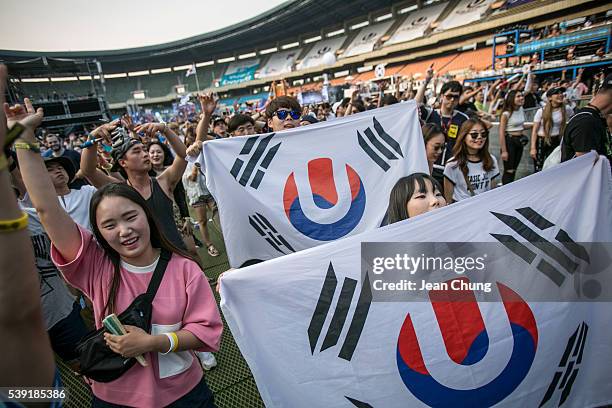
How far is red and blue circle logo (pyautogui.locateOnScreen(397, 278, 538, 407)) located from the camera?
4.52 feet

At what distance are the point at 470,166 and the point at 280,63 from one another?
44065mm

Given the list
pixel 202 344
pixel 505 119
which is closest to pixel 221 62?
pixel 505 119

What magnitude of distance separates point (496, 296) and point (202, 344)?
131 cm

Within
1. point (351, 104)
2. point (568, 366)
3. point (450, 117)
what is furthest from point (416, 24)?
point (568, 366)

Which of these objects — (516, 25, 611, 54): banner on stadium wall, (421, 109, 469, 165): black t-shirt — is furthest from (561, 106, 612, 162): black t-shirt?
(516, 25, 611, 54): banner on stadium wall

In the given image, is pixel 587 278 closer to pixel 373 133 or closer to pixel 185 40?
pixel 373 133

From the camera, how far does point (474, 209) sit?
1491 mm

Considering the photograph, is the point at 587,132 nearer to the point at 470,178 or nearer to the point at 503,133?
the point at 470,178

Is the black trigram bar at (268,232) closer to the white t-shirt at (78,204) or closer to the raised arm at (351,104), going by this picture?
the white t-shirt at (78,204)

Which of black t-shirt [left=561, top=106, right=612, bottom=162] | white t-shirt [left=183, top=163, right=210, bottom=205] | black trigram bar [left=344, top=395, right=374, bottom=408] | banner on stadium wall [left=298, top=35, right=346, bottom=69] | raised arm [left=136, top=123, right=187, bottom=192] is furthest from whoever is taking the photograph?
banner on stadium wall [left=298, top=35, right=346, bottom=69]

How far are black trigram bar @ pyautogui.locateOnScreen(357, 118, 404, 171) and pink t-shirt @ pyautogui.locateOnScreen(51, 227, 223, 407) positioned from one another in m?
2.05

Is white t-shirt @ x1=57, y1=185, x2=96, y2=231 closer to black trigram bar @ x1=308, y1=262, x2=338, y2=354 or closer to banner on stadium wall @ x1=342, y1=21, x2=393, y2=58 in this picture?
black trigram bar @ x1=308, y1=262, x2=338, y2=354

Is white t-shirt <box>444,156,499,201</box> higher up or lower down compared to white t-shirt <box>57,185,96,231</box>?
lower down

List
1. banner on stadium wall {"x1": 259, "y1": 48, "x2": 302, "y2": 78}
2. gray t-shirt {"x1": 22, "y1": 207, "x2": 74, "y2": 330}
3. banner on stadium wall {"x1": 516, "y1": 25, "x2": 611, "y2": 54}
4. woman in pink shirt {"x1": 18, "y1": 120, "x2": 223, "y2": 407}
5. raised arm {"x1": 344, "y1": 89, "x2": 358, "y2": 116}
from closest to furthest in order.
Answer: woman in pink shirt {"x1": 18, "y1": 120, "x2": 223, "y2": 407} → gray t-shirt {"x1": 22, "y1": 207, "x2": 74, "y2": 330} → raised arm {"x1": 344, "y1": 89, "x2": 358, "y2": 116} → banner on stadium wall {"x1": 516, "y1": 25, "x2": 611, "y2": 54} → banner on stadium wall {"x1": 259, "y1": 48, "x2": 302, "y2": 78}
